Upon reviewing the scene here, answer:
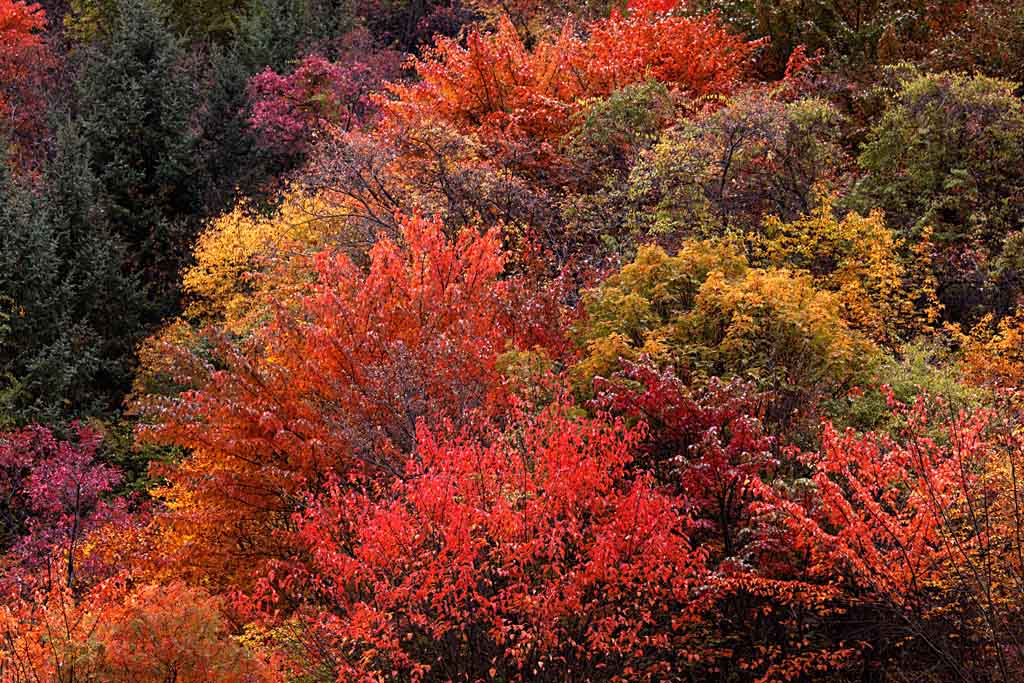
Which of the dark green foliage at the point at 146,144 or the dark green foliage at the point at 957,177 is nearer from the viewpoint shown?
the dark green foliage at the point at 957,177

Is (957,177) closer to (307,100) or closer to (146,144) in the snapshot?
(307,100)

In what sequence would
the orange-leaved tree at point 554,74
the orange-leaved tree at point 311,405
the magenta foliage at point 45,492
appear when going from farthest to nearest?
A: 1. the orange-leaved tree at point 554,74
2. the magenta foliage at point 45,492
3. the orange-leaved tree at point 311,405

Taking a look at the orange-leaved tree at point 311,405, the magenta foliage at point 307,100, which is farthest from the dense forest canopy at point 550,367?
the magenta foliage at point 307,100

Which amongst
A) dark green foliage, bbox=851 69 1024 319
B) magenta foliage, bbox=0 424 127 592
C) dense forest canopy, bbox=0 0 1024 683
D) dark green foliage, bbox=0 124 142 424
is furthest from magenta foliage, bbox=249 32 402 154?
A: dark green foliage, bbox=851 69 1024 319

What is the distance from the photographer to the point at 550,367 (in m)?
18.6

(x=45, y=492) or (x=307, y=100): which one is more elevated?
(x=307, y=100)

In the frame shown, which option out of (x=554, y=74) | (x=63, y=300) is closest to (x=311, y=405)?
(x=554, y=74)

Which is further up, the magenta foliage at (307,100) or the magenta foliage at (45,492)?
the magenta foliage at (307,100)

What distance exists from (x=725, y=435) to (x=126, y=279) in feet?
90.7

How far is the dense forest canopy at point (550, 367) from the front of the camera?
14.4 meters

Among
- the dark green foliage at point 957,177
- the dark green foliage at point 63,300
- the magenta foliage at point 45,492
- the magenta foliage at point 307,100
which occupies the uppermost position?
the dark green foliage at point 957,177

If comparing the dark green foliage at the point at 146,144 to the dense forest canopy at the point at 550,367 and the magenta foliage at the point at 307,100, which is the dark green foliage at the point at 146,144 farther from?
the magenta foliage at the point at 307,100

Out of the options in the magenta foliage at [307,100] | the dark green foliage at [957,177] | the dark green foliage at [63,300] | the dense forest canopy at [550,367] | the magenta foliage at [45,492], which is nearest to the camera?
the dense forest canopy at [550,367]

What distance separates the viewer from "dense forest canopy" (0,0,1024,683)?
568 inches
